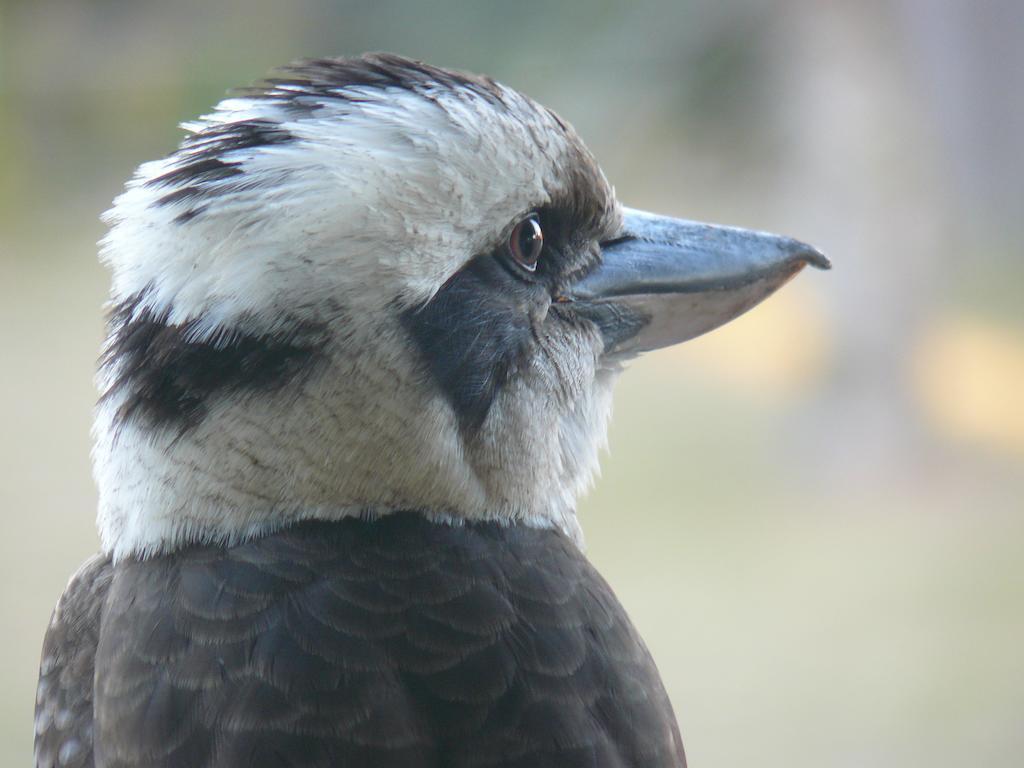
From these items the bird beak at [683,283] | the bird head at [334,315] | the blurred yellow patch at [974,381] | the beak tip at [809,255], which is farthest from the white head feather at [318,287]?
the blurred yellow patch at [974,381]

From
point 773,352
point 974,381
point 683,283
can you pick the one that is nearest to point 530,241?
point 683,283

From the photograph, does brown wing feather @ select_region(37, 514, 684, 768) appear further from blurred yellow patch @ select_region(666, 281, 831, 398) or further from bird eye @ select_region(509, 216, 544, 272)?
blurred yellow patch @ select_region(666, 281, 831, 398)

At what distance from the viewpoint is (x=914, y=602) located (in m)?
2.94

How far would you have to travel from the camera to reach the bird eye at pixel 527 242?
2.86 ft

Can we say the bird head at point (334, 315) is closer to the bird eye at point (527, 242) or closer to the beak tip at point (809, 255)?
the bird eye at point (527, 242)

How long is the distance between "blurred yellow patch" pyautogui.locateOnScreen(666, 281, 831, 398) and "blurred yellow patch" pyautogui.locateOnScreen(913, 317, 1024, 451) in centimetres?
33

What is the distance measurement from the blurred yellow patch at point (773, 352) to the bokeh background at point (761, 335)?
0.01m

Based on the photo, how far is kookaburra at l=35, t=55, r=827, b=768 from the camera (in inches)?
27.9

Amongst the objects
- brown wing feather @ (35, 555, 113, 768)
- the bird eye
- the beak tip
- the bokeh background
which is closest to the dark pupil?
the bird eye

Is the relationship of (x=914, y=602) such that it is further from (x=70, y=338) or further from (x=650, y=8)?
(x=70, y=338)

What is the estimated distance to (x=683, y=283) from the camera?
3.06 ft

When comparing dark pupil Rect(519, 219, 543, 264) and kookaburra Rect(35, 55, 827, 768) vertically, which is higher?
dark pupil Rect(519, 219, 543, 264)

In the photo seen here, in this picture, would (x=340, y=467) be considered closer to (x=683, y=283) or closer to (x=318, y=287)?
(x=318, y=287)

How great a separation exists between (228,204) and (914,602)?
257 centimetres
